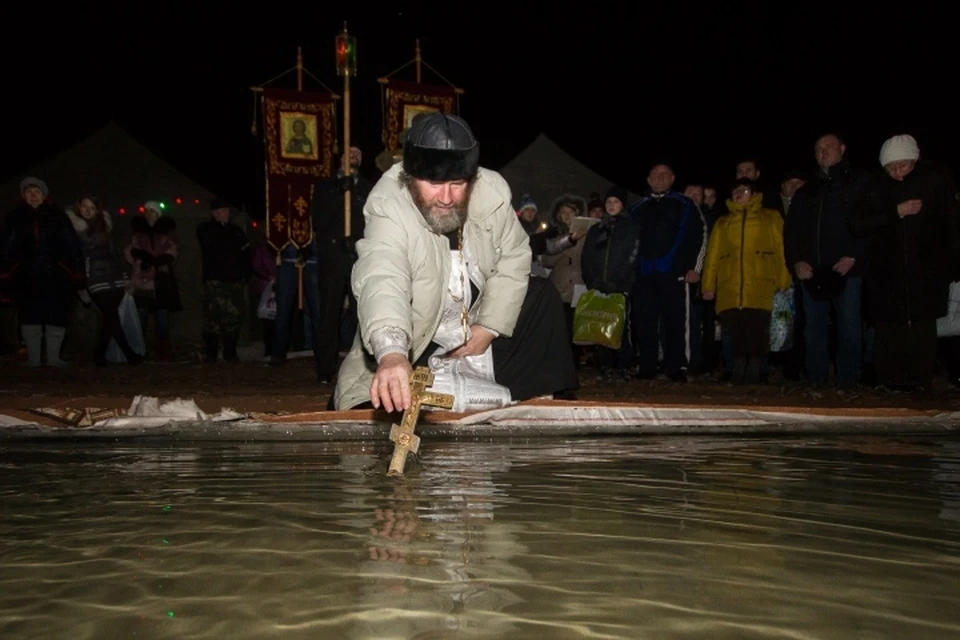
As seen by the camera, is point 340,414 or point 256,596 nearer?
point 256,596

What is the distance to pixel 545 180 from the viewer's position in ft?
47.5

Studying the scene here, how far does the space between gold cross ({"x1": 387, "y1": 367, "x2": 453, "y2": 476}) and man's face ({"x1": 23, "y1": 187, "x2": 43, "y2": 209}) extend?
735 cm

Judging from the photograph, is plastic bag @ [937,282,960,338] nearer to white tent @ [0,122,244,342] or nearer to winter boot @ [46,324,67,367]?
winter boot @ [46,324,67,367]

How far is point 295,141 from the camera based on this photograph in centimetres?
1166

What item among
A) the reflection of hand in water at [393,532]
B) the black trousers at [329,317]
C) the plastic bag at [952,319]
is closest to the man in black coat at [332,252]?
the black trousers at [329,317]

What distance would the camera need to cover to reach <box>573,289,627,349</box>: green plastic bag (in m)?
8.27

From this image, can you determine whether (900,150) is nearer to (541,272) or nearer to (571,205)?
(571,205)

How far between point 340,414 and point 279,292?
16.7 feet

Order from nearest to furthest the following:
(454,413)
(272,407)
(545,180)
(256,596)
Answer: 1. (256,596)
2. (454,413)
3. (272,407)
4. (545,180)

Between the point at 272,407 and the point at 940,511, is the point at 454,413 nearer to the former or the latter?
the point at 272,407

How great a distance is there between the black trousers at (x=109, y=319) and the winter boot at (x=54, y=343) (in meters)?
0.52

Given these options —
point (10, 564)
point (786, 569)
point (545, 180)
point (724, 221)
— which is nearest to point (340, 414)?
point (10, 564)

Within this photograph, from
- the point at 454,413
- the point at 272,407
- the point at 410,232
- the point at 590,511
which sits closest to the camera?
the point at 590,511

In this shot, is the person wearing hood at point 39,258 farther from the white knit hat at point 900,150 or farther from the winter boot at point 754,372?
the white knit hat at point 900,150
